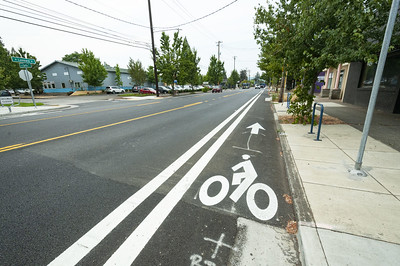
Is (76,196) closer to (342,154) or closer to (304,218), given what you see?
(304,218)

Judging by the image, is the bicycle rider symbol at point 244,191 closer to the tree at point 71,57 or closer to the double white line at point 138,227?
the double white line at point 138,227

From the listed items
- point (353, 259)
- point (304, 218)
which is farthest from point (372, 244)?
point (304, 218)

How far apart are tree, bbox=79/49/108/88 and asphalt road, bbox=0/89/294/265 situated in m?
35.2

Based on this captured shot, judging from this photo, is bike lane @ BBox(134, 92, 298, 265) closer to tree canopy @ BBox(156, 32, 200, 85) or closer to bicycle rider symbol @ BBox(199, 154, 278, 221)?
bicycle rider symbol @ BBox(199, 154, 278, 221)

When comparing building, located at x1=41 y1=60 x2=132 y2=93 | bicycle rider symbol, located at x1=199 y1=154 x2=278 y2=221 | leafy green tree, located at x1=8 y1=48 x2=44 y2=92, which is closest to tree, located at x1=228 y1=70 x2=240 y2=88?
building, located at x1=41 y1=60 x2=132 y2=93

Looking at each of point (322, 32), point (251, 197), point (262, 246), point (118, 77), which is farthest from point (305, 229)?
point (118, 77)

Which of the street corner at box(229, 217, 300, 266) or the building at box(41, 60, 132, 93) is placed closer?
the street corner at box(229, 217, 300, 266)

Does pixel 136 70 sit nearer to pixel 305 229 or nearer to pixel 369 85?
pixel 369 85

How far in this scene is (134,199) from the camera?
9.34 feet

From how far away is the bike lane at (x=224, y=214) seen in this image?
195cm

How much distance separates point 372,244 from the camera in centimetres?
195

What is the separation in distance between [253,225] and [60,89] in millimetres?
52654

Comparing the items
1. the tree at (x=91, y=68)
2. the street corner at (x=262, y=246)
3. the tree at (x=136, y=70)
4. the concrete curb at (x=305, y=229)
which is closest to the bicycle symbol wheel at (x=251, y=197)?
the street corner at (x=262, y=246)

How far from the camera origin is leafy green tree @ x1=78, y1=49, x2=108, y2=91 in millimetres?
34812
